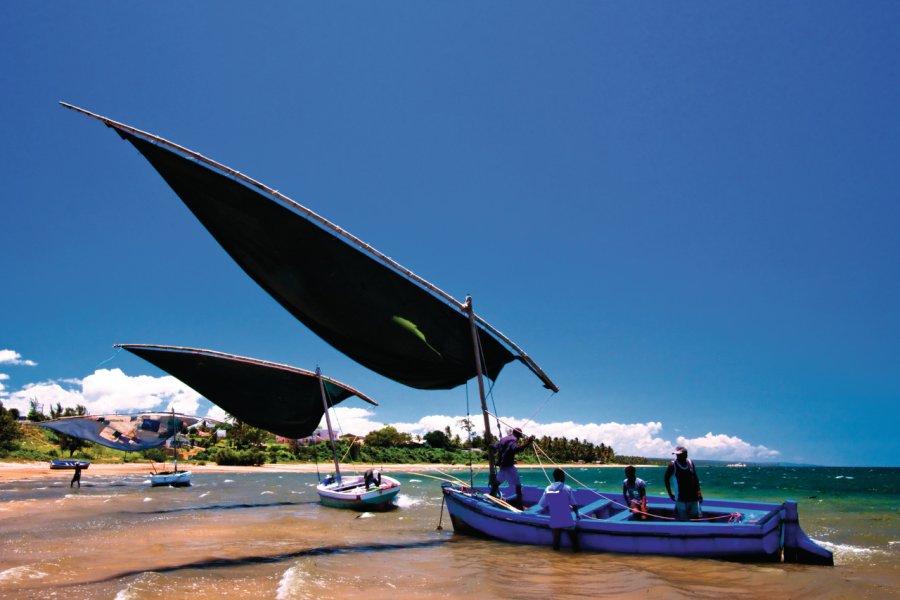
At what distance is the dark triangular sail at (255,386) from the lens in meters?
15.4

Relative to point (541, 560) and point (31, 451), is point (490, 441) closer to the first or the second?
point (541, 560)

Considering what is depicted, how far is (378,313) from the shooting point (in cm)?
896

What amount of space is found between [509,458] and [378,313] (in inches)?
202

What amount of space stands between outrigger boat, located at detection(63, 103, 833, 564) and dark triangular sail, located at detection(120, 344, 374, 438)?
27.1 ft

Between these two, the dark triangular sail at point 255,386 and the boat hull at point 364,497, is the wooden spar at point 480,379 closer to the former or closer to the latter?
the dark triangular sail at point 255,386

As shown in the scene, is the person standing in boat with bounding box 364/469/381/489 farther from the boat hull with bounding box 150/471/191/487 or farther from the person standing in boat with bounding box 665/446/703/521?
the boat hull with bounding box 150/471/191/487

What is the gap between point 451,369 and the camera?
10.6 m

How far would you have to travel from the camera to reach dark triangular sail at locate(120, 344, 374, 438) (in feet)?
50.4

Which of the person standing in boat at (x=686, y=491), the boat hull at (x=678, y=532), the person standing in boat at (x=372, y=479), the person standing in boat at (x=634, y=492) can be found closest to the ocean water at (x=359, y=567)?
the boat hull at (x=678, y=532)

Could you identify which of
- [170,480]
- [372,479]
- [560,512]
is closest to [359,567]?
[560,512]

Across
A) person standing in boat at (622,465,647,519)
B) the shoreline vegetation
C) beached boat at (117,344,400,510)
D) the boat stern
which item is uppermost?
beached boat at (117,344,400,510)

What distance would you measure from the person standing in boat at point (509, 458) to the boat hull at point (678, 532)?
557 mm

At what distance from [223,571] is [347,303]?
5063 millimetres

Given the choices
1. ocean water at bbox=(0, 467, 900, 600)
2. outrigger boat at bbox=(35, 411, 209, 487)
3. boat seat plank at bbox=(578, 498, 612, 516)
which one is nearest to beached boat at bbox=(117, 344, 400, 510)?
ocean water at bbox=(0, 467, 900, 600)
